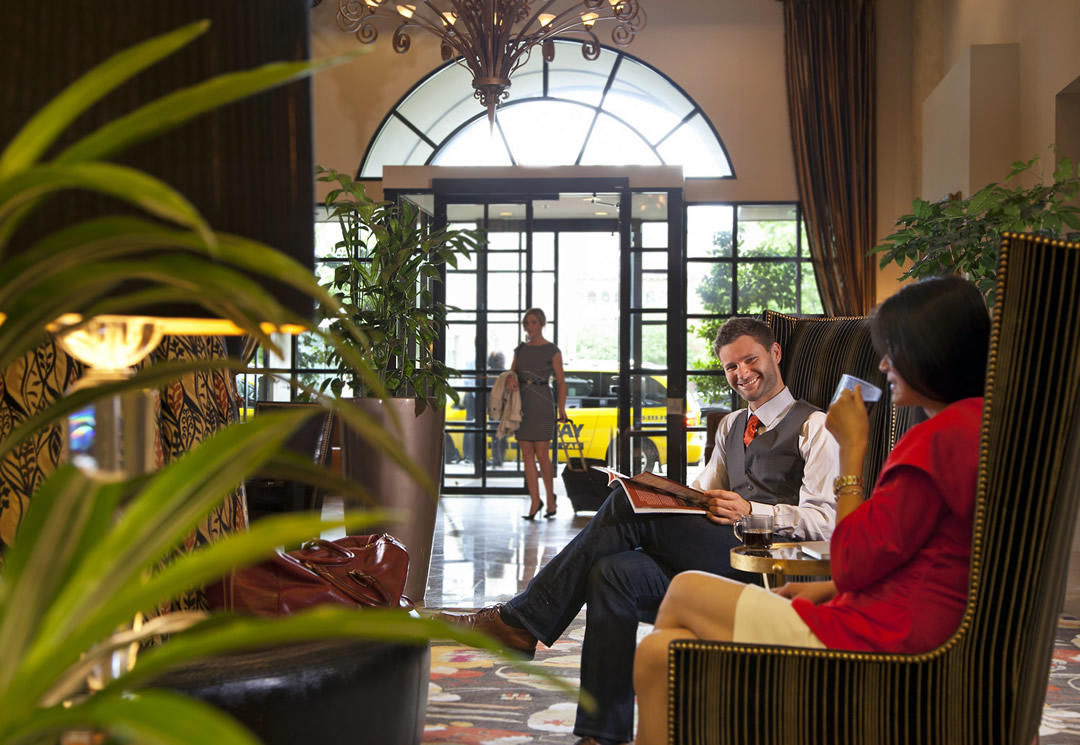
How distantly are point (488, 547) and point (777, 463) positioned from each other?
127 inches

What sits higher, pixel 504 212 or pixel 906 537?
pixel 504 212

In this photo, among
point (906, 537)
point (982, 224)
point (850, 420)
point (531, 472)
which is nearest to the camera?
point (906, 537)

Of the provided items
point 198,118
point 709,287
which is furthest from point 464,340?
point 198,118

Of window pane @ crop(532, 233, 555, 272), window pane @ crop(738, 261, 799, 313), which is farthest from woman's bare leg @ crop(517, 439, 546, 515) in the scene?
window pane @ crop(738, 261, 799, 313)

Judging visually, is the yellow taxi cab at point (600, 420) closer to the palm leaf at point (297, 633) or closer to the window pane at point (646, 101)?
the window pane at point (646, 101)

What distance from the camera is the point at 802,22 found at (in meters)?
8.19

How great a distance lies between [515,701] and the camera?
3.04 meters

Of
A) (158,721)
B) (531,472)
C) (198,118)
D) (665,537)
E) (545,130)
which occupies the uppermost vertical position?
(545,130)

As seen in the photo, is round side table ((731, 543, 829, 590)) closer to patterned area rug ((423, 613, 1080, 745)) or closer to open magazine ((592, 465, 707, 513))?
open magazine ((592, 465, 707, 513))

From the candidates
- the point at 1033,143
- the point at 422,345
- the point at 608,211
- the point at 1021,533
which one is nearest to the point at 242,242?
the point at 1021,533

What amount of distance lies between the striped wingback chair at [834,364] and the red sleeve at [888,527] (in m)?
0.89

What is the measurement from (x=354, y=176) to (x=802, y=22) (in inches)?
153

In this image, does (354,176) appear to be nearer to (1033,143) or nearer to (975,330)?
(1033,143)

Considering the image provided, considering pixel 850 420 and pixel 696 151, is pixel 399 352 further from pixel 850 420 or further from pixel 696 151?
pixel 696 151
